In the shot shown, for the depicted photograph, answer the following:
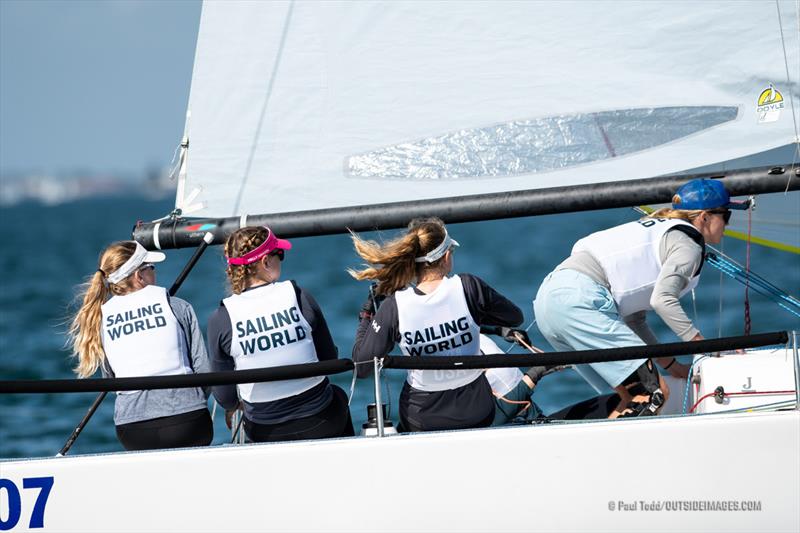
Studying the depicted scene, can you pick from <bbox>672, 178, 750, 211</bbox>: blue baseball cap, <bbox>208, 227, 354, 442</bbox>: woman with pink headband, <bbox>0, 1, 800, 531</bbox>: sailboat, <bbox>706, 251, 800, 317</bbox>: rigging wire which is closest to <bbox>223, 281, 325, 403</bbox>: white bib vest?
<bbox>208, 227, 354, 442</bbox>: woman with pink headband

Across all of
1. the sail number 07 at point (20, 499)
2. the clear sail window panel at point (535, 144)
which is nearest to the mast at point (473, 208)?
the clear sail window panel at point (535, 144)

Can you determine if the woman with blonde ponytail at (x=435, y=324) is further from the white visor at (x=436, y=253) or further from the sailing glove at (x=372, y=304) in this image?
the sailing glove at (x=372, y=304)

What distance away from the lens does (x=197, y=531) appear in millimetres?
3982

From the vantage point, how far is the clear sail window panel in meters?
5.08

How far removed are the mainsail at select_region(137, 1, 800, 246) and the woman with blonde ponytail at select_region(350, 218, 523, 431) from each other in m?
0.87

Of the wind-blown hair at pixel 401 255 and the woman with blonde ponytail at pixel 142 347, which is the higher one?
the wind-blown hair at pixel 401 255

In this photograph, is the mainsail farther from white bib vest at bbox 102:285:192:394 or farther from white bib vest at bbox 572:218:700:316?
white bib vest at bbox 102:285:192:394

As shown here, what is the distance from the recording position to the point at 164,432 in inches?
171

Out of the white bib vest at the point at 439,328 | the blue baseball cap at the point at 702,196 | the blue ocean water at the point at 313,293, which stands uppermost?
the blue baseball cap at the point at 702,196

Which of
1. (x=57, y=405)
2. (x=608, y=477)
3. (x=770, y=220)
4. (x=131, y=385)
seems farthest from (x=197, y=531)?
(x=57, y=405)

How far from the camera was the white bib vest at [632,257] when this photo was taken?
4324mm

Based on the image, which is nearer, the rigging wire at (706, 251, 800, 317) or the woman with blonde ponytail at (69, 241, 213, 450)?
the woman with blonde ponytail at (69, 241, 213, 450)

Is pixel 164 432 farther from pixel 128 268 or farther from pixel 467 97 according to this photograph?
pixel 467 97

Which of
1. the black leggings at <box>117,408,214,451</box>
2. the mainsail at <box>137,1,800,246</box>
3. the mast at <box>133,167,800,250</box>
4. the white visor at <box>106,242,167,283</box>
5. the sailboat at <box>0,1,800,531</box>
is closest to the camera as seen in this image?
the sailboat at <box>0,1,800,531</box>
